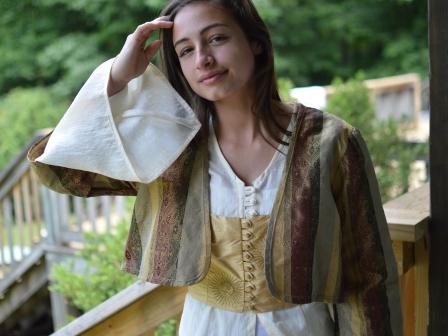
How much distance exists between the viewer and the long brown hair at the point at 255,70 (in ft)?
3.38

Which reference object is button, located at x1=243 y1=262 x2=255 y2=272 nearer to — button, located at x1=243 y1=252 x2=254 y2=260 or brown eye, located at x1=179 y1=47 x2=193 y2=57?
button, located at x1=243 y1=252 x2=254 y2=260

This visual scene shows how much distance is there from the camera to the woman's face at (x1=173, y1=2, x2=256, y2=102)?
3.27 feet

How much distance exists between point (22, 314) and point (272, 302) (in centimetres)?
444

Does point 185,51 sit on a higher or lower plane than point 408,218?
higher

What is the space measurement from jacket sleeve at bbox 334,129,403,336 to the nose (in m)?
0.25

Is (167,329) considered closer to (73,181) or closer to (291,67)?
(73,181)

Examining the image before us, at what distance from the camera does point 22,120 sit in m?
6.75

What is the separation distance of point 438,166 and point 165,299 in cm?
65

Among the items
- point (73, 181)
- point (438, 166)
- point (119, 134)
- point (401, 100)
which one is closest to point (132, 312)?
point (73, 181)

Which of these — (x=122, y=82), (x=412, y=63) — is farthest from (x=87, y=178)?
(x=412, y=63)

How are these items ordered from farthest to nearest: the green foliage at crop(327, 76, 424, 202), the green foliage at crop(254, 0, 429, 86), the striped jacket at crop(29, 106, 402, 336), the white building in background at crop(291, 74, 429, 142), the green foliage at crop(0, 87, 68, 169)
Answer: the green foliage at crop(254, 0, 429, 86), the white building in background at crop(291, 74, 429, 142), the green foliage at crop(0, 87, 68, 169), the green foliage at crop(327, 76, 424, 202), the striped jacket at crop(29, 106, 402, 336)

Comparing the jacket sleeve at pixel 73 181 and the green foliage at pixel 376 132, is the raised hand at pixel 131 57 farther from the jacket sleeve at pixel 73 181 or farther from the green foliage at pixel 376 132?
the green foliage at pixel 376 132

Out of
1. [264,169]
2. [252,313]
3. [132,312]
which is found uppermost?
[264,169]

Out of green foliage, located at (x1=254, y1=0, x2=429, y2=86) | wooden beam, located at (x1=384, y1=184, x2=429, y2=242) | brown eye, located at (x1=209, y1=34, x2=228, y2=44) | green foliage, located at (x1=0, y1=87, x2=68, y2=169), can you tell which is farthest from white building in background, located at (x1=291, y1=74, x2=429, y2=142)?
brown eye, located at (x1=209, y1=34, x2=228, y2=44)
